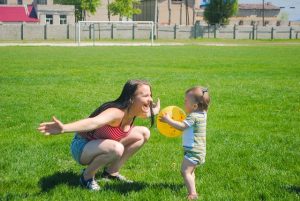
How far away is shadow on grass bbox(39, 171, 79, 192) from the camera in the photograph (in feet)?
18.1

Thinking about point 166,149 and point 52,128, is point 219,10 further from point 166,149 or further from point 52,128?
point 52,128

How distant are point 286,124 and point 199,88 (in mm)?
5173

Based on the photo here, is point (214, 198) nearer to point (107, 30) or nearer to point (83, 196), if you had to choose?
point (83, 196)

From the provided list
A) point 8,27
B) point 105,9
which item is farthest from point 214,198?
point 105,9

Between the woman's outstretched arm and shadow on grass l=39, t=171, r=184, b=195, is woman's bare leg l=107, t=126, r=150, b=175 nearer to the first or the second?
shadow on grass l=39, t=171, r=184, b=195

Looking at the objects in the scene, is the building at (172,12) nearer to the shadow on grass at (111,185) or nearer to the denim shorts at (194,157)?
the shadow on grass at (111,185)

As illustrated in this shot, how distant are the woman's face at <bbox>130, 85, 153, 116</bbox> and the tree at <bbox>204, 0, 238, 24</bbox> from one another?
3561 inches

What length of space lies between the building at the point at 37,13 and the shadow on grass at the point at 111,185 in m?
80.5

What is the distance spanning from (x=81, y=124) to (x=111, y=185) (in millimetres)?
1265

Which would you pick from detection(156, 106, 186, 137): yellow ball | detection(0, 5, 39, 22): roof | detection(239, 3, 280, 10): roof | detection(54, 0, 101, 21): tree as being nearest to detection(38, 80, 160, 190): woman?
detection(156, 106, 186, 137): yellow ball

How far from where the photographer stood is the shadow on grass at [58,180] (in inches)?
217

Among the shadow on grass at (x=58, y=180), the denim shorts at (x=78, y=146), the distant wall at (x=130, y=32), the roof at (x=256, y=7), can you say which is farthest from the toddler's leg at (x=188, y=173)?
the roof at (x=256, y=7)

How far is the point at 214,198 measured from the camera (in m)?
5.12

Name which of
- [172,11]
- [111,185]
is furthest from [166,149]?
[172,11]
